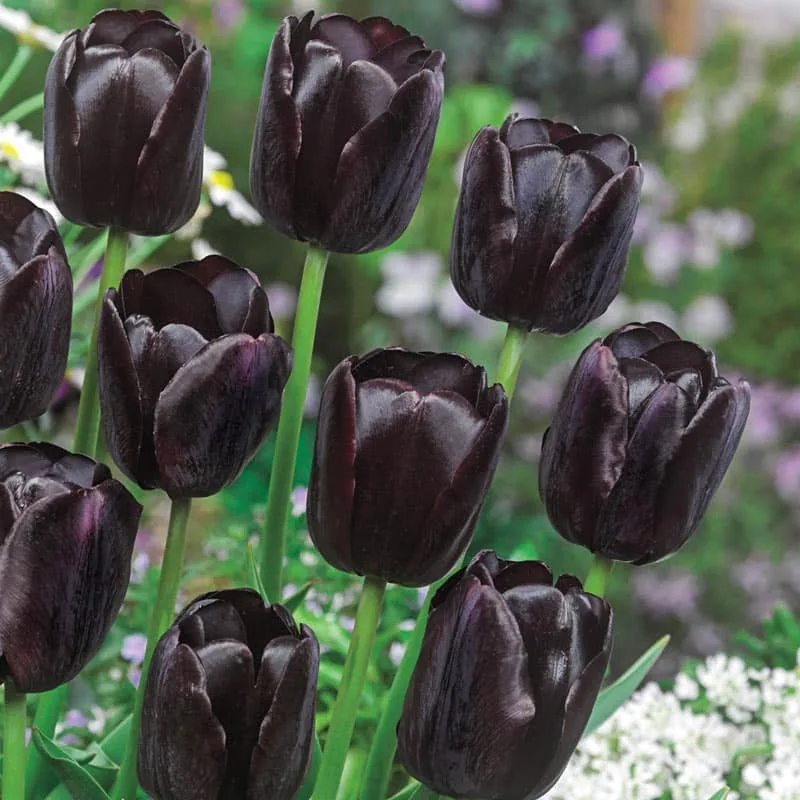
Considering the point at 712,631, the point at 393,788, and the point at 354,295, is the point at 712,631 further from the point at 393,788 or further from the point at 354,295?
the point at 393,788

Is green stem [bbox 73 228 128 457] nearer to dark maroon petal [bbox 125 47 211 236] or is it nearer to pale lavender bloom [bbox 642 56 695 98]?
dark maroon petal [bbox 125 47 211 236]

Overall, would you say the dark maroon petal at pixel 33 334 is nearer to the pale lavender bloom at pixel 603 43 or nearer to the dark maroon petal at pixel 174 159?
the dark maroon petal at pixel 174 159

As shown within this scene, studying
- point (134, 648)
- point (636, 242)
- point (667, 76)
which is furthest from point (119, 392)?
point (667, 76)

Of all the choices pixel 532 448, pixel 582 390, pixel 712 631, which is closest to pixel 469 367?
pixel 582 390

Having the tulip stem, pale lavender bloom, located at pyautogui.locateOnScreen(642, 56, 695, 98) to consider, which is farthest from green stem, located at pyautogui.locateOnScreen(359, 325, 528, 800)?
pale lavender bloom, located at pyautogui.locateOnScreen(642, 56, 695, 98)

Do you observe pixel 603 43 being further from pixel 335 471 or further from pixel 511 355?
pixel 335 471

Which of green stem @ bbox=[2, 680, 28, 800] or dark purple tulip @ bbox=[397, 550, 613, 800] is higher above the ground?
dark purple tulip @ bbox=[397, 550, 613, 800]

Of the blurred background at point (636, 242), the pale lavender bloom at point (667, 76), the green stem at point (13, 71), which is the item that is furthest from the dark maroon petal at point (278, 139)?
the pale lavender bloom at point (667, 76)
